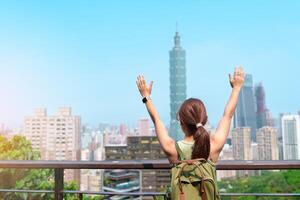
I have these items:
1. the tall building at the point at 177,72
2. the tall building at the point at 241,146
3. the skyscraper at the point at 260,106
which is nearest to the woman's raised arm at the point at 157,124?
the tall building at the point at 241,146

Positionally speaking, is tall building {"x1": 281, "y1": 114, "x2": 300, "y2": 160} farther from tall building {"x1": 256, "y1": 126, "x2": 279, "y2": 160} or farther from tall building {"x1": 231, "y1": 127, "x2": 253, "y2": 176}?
tall building {"x1": 231, "y1": 127, "x2": 253, "y2": 176}

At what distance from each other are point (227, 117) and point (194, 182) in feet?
0.98

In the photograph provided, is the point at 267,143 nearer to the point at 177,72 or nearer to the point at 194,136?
the point at 194,136

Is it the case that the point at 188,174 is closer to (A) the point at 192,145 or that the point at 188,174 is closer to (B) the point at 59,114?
(A) the point at 192,145

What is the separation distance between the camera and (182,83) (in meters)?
132

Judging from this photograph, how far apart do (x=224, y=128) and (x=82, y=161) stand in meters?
0.71

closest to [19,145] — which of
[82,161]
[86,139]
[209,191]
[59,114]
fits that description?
[82,161]

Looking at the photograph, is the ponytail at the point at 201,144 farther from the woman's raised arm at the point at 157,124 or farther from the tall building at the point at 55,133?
the tall building at the point at 55,133

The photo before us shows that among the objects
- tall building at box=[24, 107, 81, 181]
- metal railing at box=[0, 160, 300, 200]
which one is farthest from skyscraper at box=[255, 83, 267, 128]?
metal railing at box=[0, 160, 300, 200]

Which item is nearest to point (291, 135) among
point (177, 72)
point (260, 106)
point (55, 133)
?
point (55, 133)

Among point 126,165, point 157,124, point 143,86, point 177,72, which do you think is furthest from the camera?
point 177,72

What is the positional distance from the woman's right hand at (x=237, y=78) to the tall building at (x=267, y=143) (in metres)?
42.7

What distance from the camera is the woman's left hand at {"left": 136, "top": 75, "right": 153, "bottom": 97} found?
1391 mm

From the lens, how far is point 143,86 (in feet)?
4.60
